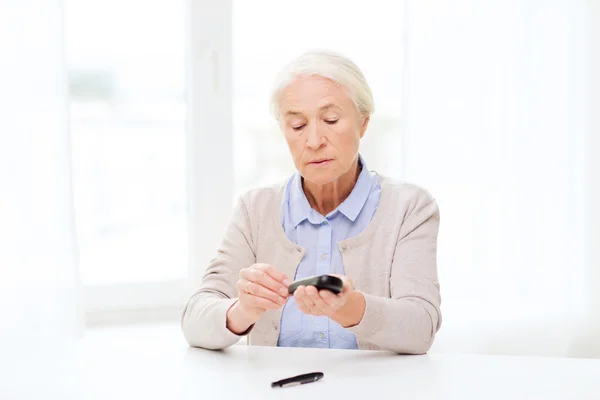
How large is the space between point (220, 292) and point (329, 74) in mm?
534

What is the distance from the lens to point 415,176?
238 centimetres

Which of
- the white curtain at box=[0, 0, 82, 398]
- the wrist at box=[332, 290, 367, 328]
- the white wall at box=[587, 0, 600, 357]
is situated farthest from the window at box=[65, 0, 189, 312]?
the white wall at box=[587, 0, 600, 357]

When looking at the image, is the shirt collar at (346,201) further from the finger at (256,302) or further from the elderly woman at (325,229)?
the finger at (256,302)

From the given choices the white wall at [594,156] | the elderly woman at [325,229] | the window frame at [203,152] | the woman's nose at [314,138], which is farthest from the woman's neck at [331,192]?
the white wall at [594,156]

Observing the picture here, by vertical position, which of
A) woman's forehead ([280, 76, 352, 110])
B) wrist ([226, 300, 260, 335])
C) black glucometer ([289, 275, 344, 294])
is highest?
woman's forehead ([280, 76, 352, 110])

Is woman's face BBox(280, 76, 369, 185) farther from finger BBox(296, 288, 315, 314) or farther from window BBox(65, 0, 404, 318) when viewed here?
window BBox(65, 0, 404, 318)

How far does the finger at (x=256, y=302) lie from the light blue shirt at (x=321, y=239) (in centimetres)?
28

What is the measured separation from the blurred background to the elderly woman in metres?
0.71

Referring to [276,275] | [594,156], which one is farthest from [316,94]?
[594,156]

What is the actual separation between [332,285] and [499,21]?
1.58m

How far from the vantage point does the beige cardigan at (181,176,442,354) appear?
51.9 inches

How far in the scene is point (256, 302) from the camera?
4.13 feet

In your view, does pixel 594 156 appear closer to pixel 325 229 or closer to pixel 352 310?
pixel 325 229

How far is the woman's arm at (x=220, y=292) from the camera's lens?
134 centimetres
